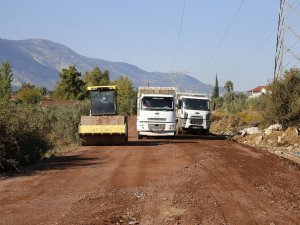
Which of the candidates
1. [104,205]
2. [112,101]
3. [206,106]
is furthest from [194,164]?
[206,106]

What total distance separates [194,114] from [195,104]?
89cm

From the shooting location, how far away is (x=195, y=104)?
34344 mm

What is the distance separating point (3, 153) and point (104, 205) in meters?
5.91

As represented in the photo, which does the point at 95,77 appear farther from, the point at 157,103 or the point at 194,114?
the point at 157,103

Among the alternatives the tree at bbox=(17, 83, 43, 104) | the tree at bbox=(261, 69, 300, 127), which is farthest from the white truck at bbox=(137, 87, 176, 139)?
the tree at bbox=(17, 83, 43, 104)

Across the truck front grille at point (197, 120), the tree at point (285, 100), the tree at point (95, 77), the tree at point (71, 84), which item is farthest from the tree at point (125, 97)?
the tree at point (285, 100)

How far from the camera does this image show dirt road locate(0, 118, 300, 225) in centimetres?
831

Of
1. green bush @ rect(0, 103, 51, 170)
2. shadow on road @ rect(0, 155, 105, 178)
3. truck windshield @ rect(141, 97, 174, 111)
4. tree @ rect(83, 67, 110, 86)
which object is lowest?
shadow on road @ rect(0, 155, 105, 178)

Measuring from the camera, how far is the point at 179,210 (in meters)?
8.72

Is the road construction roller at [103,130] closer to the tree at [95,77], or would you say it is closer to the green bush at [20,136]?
the green bush at [20,136]

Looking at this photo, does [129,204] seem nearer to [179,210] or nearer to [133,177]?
[179,210]

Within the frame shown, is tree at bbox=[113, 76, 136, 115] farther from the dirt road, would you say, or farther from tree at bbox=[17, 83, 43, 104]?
the dirt road

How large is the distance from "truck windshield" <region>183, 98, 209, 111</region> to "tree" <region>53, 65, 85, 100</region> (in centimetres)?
6451

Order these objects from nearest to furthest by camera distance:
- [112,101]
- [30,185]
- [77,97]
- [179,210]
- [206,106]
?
[179,210], [30,185], [112,101], [206,106], [77,97]
